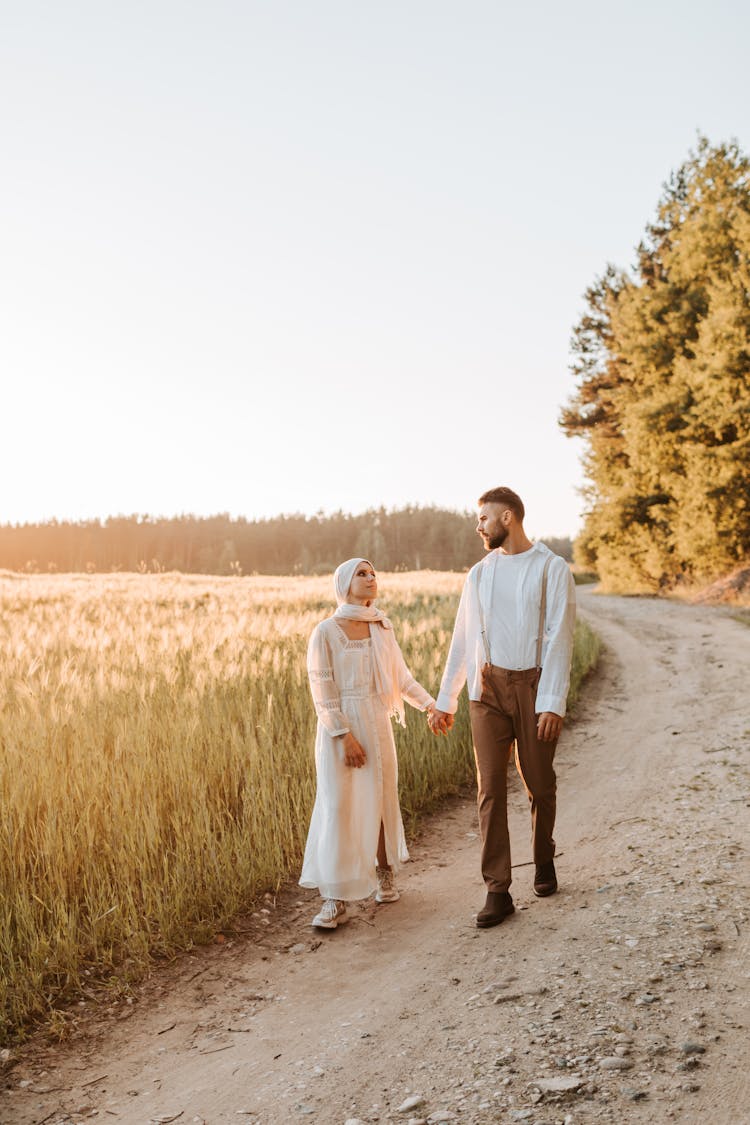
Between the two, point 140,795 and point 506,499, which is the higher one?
point 506,499

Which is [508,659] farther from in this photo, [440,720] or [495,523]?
[495,523]

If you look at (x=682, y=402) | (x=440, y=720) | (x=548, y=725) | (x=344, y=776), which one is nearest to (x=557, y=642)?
(x=548, y=725)

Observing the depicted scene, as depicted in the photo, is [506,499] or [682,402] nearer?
[506,499]

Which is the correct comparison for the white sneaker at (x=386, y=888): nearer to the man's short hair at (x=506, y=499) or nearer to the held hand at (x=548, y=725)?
the held hand at (x=548, y=725)

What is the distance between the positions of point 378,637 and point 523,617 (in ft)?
3.18

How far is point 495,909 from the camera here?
A: 5.39m

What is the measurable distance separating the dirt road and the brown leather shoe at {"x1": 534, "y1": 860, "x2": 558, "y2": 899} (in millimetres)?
85

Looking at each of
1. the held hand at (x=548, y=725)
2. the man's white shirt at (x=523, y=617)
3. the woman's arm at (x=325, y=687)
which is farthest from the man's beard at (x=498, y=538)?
the woman's arm at (x=325, y=687)

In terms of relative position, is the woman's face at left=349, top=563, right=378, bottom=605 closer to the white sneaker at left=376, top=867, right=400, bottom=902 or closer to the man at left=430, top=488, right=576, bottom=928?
the man at left=430, top=488, right=576, bottom=928

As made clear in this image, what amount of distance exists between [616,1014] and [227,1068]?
178 centimetres

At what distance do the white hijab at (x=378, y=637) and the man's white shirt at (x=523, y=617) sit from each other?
41 cm

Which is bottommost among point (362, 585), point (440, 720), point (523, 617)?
point (440, 720)

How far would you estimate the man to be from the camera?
5402 millimetres

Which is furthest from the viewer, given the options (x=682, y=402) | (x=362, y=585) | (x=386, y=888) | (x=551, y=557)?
(x=682, y=402)
